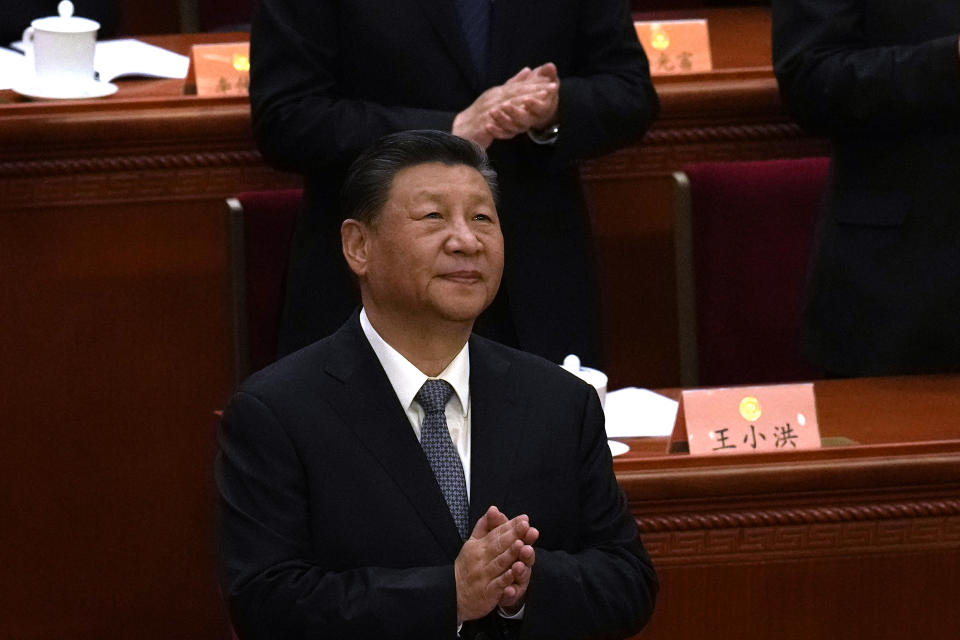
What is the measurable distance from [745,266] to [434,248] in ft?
4.59

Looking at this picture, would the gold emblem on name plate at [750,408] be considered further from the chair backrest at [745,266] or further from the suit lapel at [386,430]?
the chair backrest at [745,266]

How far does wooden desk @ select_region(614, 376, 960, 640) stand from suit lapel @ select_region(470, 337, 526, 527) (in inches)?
18.1

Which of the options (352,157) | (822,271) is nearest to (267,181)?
(352,157)

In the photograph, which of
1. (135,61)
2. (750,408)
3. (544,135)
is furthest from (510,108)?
(135,61)

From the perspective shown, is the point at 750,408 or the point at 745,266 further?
the point at 745,266

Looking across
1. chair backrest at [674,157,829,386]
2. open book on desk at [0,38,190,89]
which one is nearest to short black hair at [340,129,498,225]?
chair backrest at [674,157,829,386]

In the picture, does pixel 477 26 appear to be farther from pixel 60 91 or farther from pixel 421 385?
pixel 60 91

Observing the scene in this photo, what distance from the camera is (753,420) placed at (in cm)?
206

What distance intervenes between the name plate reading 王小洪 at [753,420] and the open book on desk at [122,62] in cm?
128

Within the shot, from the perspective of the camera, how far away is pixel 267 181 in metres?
2.83

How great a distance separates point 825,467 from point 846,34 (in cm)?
56

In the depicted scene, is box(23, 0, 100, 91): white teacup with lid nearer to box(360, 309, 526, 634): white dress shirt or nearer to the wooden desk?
the wooden desk

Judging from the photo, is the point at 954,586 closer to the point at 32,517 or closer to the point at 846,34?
the point at 846,34

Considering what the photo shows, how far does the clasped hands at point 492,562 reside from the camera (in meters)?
1.44
